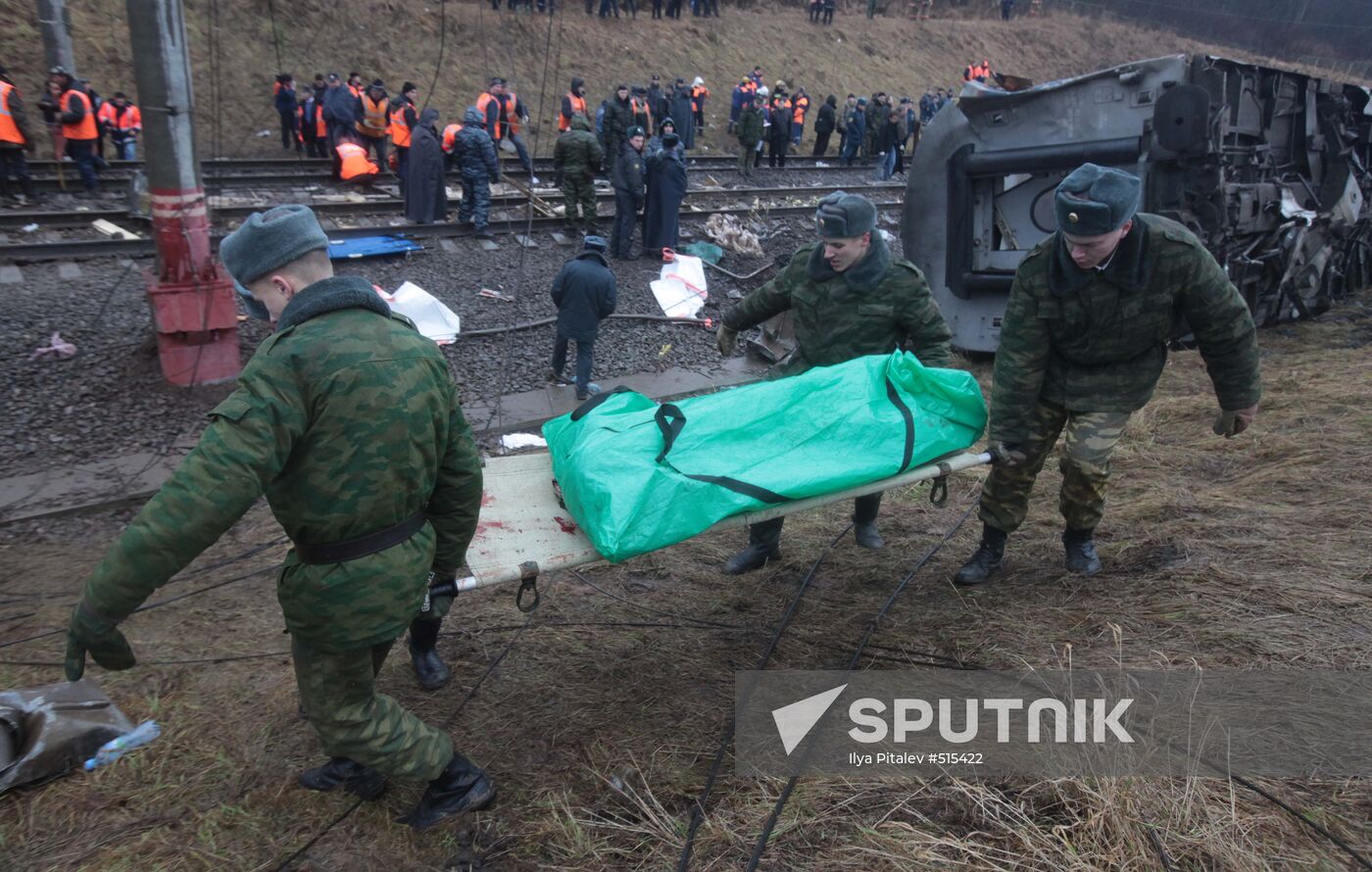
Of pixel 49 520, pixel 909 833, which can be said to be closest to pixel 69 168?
pixel 49 520

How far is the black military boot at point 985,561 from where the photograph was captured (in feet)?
13.8

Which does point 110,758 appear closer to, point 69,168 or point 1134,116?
point 1134,116

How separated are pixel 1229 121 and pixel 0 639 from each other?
9.05m

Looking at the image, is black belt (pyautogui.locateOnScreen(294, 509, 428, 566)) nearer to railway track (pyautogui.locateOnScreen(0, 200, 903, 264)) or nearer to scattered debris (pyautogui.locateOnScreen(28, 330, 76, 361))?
railway track (pyautogui.locateOnScreen(0, 200, 903, 264))

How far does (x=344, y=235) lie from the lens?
1020 cm

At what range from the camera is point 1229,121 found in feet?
24.8

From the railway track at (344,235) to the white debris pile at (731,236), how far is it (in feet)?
1.58

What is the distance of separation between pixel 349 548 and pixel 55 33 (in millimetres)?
17539

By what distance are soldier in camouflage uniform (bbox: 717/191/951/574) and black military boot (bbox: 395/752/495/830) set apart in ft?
6.84

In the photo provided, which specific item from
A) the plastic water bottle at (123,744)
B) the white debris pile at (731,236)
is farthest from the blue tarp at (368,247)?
the plastic water bottle at (123,744)

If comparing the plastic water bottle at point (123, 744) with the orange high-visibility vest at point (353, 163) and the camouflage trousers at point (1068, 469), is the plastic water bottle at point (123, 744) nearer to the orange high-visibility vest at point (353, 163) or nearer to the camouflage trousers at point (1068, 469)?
the camouflage trousers at point (1068, 469)

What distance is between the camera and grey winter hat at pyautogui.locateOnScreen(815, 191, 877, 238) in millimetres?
4004

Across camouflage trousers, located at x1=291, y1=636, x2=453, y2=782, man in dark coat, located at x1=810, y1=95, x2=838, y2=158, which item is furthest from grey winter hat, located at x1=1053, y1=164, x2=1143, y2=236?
man in dark coat, located at x1=810, y1=95, x2=838, y2=158

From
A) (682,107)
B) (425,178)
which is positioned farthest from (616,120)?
(682,107)
